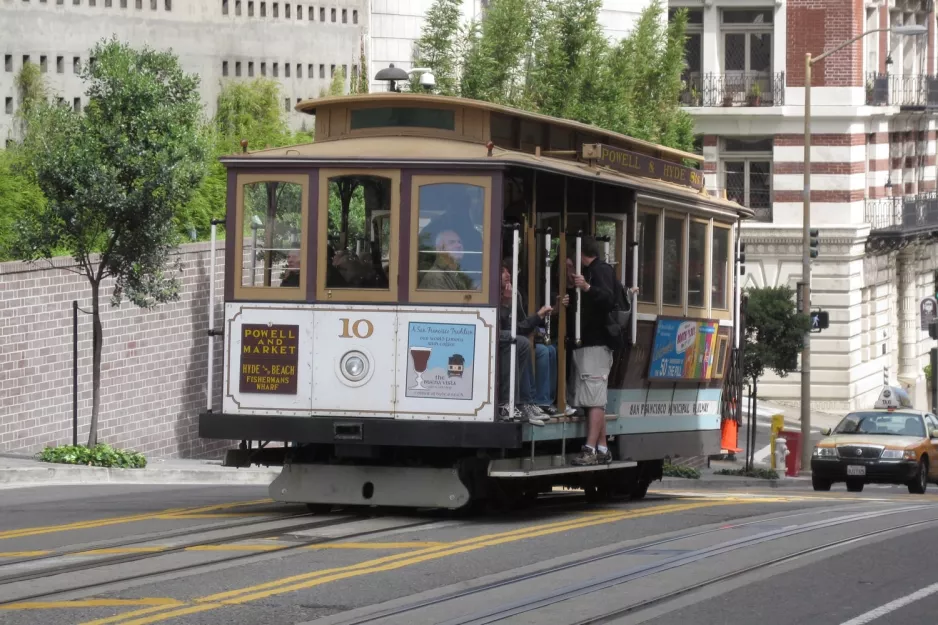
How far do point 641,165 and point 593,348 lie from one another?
2107mm

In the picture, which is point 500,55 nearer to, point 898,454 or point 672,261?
point 898,454

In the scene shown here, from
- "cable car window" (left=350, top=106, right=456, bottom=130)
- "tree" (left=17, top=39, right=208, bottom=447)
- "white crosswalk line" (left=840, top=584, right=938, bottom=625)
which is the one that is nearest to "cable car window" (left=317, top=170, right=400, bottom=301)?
"cable car window" (left=350, top=106, right=456, bottom=130)

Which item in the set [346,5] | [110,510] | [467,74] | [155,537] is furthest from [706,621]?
[346,5]

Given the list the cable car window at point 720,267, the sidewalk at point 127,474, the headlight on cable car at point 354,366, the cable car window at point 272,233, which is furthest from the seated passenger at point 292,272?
the sidewalk at point 127,474

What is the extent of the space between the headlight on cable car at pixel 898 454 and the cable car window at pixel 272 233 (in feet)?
49.6

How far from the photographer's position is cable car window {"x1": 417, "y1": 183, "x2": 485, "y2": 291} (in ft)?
43.3

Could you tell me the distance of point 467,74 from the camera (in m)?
31.4

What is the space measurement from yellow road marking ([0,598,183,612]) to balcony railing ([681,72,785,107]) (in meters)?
39.2

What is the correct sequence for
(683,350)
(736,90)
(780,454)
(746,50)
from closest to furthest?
(683,350) < (780,454) < (736,90) < (746,50)

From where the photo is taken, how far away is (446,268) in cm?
1329

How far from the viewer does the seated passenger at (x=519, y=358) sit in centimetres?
1323

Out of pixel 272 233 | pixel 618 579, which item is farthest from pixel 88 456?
pixel 618 579

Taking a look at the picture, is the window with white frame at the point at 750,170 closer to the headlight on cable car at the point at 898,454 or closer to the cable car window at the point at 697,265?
the headlight on cable car at the point at 898,454

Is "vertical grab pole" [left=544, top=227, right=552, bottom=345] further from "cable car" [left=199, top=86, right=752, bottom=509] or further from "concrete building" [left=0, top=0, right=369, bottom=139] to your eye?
"concrete building" [left=0, top=0, right=369, bottom=139]
